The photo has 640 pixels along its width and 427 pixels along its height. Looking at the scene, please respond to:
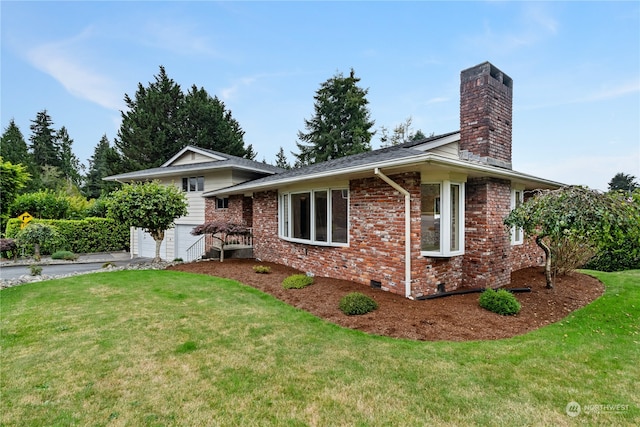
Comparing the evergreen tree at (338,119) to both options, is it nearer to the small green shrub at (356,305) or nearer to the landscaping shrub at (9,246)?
the landscaping shrub at (9,246)

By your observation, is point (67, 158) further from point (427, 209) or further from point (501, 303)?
point (501, 303)

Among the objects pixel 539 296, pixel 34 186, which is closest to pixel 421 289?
pixel 539 296

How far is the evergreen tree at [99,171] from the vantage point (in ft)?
75.6

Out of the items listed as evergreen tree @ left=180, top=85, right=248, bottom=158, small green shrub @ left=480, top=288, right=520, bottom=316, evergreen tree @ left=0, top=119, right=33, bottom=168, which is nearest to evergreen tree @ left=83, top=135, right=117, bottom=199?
evergreen tree @ left=180, top=85, right=248, bottom=158

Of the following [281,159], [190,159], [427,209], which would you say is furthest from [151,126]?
[427,209]

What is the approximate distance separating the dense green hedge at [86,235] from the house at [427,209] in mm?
14416

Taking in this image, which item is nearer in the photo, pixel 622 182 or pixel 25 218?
pixel 25 218

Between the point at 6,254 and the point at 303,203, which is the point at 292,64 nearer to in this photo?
the point at 303,203

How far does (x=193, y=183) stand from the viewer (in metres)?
14.6

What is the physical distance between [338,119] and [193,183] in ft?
61.4

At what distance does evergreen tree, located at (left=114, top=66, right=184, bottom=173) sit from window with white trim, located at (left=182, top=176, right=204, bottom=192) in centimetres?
1035

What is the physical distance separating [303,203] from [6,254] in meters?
15.3

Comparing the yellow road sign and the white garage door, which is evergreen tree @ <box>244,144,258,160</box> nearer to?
the white garage door

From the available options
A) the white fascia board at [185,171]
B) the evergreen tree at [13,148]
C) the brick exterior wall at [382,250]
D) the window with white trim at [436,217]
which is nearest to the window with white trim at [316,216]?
the brick exterior wall at [382,250]
